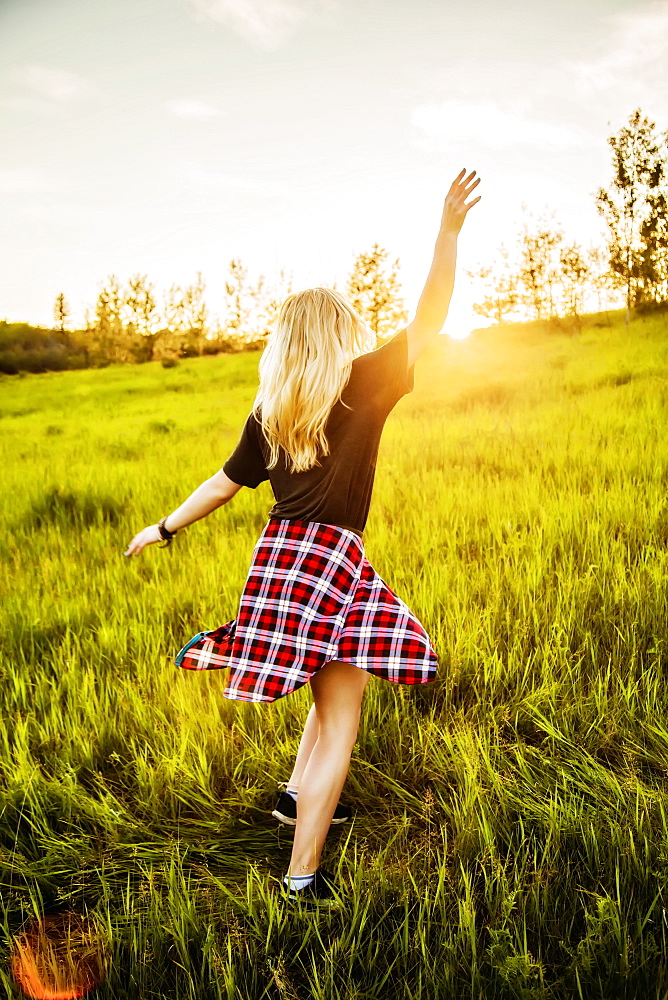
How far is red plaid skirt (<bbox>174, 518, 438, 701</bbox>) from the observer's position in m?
1.88

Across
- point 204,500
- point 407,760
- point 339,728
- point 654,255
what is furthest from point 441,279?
point 654,255

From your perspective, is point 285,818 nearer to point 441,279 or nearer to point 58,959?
point 58,959

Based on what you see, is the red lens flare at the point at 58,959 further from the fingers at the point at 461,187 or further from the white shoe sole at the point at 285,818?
the fingers at the point at 461,187

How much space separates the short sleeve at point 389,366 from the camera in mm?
2008

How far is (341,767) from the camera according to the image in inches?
72.6

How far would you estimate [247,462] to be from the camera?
2217mm

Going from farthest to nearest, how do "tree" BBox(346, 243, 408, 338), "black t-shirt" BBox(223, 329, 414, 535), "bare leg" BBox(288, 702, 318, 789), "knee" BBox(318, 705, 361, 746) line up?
"tree" BBox(346, 243, 408, 338) < "bare leg" BBox(288, 702, 318, 789) < "black t-shirt" BBox(223, 329, 414, 535) < "knee" BBox(318, 705, 361, 746)

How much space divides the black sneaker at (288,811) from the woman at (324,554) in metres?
0.28

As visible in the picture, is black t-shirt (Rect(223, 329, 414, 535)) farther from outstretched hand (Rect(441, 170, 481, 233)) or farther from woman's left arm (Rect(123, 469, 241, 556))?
outstretched hand (Rect(441, 170, 481, 233))

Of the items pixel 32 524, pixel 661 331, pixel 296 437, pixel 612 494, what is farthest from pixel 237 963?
pixel 661 331

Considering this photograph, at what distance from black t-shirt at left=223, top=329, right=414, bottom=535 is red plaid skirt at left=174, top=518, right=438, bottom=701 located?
0.05 m

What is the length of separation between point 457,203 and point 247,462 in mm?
1060

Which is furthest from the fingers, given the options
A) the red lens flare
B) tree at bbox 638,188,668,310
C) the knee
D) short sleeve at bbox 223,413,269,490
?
tree at bbox 638,188,668,310

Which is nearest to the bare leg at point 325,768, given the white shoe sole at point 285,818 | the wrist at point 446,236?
the white shoe sole at point 285,818
